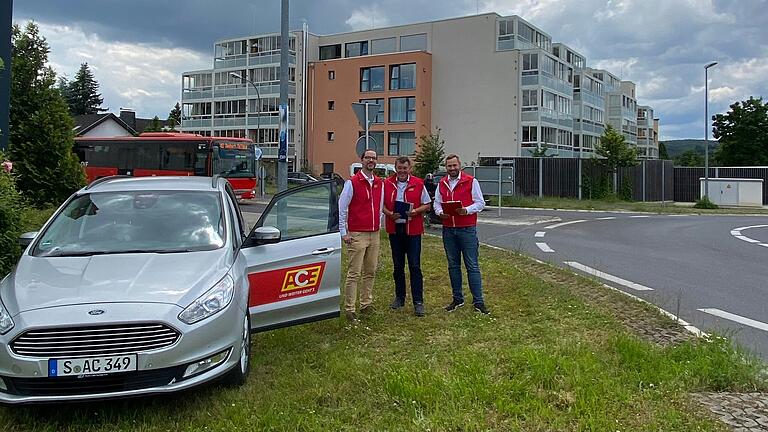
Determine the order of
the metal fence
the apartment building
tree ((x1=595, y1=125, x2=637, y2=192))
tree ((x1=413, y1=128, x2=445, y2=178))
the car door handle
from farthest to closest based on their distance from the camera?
the apartment building, the metal fence, tree ((x1=595, y1=125, x2=637, y2=192)), tree ((x1=413, y1=128, x2=445, y2=178)), the car door handle

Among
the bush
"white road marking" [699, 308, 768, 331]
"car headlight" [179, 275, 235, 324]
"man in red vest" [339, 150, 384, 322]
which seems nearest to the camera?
"car headlight" [179, 275, 235, 324]

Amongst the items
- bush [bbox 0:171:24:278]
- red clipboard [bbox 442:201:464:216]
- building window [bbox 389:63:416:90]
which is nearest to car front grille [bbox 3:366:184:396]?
bush [bbox 0:171:24:278]

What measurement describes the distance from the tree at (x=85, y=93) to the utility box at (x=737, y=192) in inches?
3347

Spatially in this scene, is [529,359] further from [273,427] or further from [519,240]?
[519,240]

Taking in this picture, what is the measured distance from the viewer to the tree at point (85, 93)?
97.9 meters

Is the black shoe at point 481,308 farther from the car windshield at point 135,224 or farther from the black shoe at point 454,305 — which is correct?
the car windshield at point 135,224

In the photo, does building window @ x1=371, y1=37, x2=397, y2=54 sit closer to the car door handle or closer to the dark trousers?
the dark trousers

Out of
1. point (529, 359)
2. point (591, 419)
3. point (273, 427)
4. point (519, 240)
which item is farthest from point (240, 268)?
point (519, 240)

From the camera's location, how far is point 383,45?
61.8 metres

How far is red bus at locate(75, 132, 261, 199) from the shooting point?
30.7 metres

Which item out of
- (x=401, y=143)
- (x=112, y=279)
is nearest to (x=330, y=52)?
(x=401, y=143)

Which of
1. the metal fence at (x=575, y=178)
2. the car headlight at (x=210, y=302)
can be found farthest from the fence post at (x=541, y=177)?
the car headlight at (x=210, y=302)

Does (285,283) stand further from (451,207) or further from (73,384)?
(451,207)

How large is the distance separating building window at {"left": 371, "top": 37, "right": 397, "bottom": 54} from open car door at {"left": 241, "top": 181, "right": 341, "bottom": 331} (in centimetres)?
5676
